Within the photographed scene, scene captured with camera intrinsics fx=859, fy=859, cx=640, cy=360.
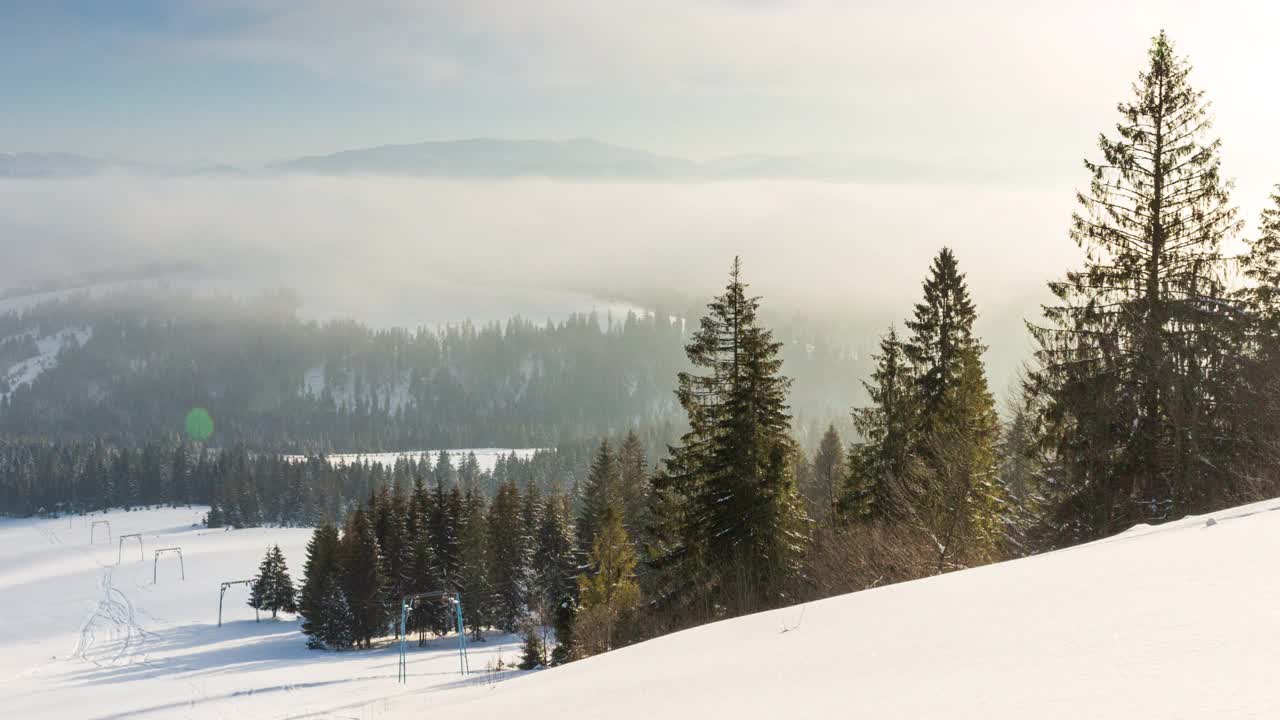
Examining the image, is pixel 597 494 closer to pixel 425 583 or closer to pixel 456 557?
pixel 456 557

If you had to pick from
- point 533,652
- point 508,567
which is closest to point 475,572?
point 508,567

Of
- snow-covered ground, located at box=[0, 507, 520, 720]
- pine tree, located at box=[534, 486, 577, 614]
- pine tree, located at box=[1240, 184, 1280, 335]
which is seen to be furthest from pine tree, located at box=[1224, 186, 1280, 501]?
pine tree, located at box=[534, 486, 577, 614]

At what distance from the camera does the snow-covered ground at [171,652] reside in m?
39.0

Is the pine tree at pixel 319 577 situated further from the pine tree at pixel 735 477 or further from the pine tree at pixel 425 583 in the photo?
the pine tree at pixel 735 477

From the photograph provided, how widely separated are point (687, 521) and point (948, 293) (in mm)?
11978

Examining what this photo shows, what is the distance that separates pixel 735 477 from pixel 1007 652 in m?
20.2

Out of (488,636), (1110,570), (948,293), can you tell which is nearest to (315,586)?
(488,636)

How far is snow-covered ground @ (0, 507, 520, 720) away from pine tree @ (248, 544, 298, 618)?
174cm

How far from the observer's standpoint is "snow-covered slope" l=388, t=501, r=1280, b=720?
17.6 ft

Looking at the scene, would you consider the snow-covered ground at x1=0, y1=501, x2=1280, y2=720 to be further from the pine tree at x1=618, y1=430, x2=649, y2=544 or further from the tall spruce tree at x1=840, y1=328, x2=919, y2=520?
the pine tree at x1=618, y1=430, x2=649, y2=544

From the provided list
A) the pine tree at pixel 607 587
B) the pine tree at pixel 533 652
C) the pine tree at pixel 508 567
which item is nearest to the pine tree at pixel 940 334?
the pine tree at pixel 607 587

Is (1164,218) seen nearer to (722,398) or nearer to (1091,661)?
(722,398)

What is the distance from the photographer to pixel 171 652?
202ft

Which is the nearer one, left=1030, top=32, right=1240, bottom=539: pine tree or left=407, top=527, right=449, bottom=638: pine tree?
left=1030, top=32, right=1240, bottom=539: pine tree
